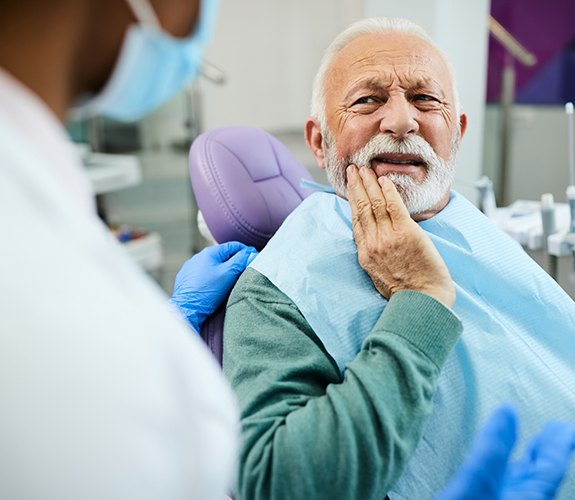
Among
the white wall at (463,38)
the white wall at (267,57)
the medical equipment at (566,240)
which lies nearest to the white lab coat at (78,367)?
the medical equipment at (566,240)

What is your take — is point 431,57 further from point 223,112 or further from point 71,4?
point 223,112

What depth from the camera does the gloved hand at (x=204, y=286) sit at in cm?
108

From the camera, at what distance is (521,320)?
40.5 inches

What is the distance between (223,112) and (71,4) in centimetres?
359

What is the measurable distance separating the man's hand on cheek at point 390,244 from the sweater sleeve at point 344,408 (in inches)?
2.9

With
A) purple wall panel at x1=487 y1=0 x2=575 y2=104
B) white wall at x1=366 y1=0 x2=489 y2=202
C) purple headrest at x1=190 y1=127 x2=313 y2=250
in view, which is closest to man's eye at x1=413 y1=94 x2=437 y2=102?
purple headrest at x1=190 y1=127 x2=313 y2=250

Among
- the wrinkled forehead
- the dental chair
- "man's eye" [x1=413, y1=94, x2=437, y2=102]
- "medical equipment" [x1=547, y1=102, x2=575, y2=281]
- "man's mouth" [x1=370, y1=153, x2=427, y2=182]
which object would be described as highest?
the wrinkled forehead

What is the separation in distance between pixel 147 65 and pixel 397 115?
65 cm

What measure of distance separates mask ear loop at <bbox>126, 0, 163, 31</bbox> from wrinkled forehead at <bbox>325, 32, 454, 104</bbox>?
0.69 metres

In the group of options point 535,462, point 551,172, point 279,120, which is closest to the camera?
point 535,462

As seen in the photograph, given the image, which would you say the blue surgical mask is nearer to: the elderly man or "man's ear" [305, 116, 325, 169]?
the elderly man

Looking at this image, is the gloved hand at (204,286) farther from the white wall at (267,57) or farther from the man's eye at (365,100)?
the white wall at (267,57)

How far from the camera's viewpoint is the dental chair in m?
1.26

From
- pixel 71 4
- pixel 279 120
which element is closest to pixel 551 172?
pixel 279 120
